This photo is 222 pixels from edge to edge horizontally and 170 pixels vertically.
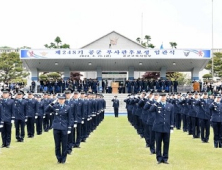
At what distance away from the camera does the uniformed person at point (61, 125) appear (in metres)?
13.0

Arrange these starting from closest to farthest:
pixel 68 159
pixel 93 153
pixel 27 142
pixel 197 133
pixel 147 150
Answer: pixel 68 159
pixel 93 153
pixel 147 150
pixel 27 142
pixel 197 133

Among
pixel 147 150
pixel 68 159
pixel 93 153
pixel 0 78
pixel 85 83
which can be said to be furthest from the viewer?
pixel 0 78

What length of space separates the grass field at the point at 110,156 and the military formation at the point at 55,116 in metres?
0.39

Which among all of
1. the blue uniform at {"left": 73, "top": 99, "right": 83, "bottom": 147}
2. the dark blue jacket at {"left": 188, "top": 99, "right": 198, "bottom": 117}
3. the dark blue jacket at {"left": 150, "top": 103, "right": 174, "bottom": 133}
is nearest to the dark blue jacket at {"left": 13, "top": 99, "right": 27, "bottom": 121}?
the blue uniform at {"left": 73, "top": 99, "right": 83, "bottom": 147}

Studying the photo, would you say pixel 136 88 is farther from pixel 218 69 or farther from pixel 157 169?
pixel 157 169

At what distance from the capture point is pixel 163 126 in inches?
521

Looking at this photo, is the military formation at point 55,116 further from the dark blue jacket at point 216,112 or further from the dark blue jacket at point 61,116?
the dark blue jacket at point 216,112

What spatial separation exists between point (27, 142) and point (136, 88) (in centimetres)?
2994

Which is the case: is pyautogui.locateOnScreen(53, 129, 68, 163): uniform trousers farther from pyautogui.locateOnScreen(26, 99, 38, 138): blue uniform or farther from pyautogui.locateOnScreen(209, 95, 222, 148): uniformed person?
pyautogui.locateOnScreen(26, 99, 38, 138): blue uniform

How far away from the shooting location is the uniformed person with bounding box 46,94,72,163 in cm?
1305

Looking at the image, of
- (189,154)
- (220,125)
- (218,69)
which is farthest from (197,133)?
(218,69)

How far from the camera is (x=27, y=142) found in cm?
1906

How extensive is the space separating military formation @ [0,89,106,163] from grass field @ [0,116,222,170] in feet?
1.27

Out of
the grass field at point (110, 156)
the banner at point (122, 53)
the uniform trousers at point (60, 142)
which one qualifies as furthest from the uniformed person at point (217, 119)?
the banner at point (122, 53)
